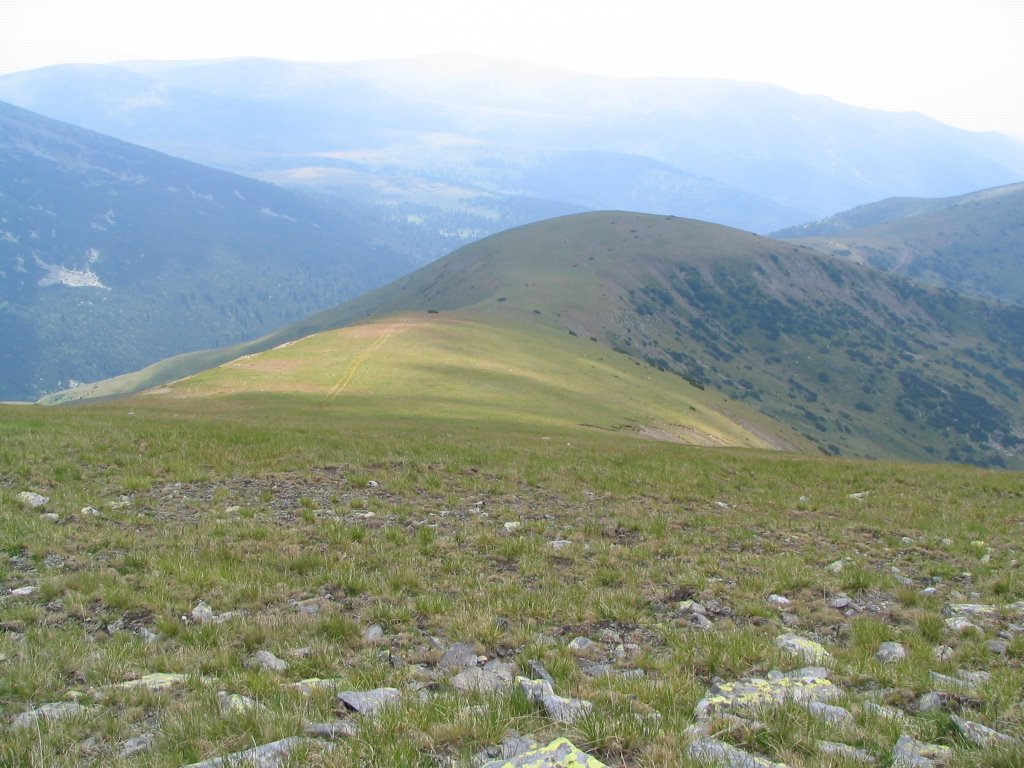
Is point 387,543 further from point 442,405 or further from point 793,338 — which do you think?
point 793,338

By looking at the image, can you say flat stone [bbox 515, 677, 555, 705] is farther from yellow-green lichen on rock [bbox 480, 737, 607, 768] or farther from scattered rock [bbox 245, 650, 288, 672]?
scattered rock [bbox 245, 650, 288, 672]

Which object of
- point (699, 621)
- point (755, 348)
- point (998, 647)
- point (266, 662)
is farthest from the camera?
point (755, 348)

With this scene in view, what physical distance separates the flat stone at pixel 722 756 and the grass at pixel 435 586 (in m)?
0.18

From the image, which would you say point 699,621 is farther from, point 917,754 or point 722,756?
point 722,756

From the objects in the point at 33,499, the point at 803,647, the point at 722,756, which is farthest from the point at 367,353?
the point at 722,756

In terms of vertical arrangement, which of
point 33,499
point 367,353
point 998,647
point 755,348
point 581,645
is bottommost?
point 755,348

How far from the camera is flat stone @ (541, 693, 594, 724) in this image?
538cm

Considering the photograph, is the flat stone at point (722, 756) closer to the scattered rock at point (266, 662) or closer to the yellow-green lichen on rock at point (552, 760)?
the yellow-green lichen on rock at point (552, 760)

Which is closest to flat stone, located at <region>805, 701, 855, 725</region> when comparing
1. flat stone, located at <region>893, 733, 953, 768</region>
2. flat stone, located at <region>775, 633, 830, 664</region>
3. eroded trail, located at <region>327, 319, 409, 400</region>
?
flat stone, located at <region>893, 733, 953, 768</region>

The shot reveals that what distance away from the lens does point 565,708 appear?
5559 mm

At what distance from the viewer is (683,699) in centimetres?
604

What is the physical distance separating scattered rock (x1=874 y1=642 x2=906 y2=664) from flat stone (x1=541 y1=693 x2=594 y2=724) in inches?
158

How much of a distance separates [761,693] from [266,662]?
492cm

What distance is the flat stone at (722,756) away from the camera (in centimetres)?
463
